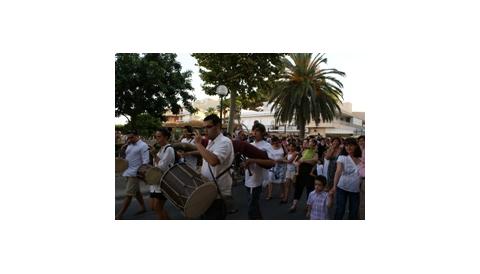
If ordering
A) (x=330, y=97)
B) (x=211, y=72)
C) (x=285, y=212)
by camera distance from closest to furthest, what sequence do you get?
1. (x=285, y=212)
2. (x=211, y=72)
3. (x=330, y=97)

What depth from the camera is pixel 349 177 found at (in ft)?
16.0

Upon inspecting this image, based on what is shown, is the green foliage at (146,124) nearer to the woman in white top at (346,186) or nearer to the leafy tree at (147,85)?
the leafy tree at (147,85)

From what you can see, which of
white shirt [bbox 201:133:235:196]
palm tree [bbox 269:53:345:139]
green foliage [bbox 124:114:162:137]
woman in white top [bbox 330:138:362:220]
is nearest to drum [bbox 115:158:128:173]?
white shirt [bbox 201:133:235:196]

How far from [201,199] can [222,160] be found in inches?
15.9

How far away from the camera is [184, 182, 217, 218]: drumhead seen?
10.7 feet

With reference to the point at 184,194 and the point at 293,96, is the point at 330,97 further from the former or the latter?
the point at 184,194

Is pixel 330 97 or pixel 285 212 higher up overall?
pixel 330 97

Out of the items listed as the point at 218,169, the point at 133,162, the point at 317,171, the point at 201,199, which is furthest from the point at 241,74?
the point at 201,199

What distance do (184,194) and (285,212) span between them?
3.32 meters

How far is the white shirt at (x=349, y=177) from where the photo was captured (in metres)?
4.87

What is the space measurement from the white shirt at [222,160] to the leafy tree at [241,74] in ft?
12.6

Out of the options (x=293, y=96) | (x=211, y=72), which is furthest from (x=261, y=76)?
(x=293, y=96)

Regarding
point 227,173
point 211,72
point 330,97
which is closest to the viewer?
point 227,173

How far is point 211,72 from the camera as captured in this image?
841 cm
